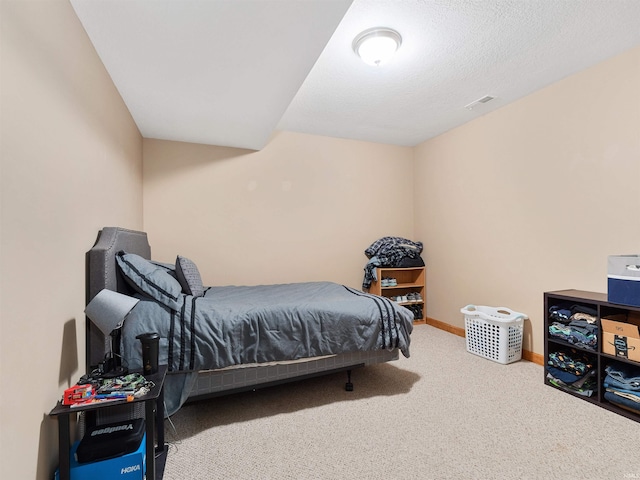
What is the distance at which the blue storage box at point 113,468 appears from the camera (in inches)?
49.8

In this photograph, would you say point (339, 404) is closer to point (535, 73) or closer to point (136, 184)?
point (136, 184)

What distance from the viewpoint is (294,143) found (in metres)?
3.94

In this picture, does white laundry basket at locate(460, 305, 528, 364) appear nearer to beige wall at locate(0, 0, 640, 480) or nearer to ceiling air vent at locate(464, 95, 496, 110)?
beige wall at locate(0, 0, 640, 480)

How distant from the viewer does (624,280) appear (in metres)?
2.01

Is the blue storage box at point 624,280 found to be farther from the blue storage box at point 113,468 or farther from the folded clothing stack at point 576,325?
the blue storage box at point 113,468

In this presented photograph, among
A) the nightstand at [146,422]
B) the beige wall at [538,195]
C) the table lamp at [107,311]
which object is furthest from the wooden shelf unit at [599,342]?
the table lamp at [107,311]

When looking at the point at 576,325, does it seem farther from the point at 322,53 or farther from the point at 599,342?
→ the point at 322,53

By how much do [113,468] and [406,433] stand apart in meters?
1.46

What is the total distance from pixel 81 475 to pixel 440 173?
13.6 feet

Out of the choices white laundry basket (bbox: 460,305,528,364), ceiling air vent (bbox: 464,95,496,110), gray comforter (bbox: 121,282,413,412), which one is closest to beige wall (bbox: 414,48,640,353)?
white laundry basket (bbox: 460,305,528,364)

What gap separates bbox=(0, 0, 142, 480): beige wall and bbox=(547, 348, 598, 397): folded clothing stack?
307cm

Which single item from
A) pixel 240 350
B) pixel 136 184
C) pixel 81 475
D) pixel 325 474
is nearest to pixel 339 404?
pixel 325 474

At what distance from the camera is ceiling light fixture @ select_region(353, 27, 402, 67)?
2031 mm

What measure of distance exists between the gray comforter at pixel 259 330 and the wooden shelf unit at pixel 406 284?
5.47 ft
